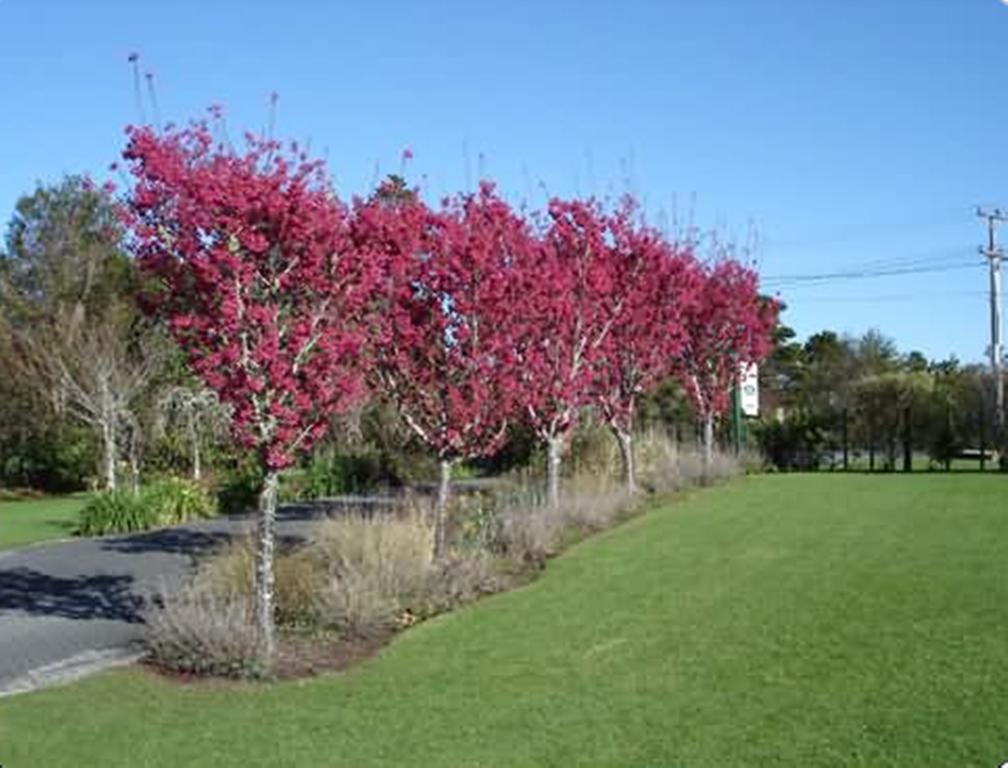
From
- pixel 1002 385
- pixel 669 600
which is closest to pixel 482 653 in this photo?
Result: pixel 669 600

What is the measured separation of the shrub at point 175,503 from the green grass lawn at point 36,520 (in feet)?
4.60

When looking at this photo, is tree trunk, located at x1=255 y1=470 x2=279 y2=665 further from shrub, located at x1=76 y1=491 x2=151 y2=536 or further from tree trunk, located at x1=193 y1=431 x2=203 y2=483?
tree trunk, located at x1=193 y1=431 x2=203 y2=483

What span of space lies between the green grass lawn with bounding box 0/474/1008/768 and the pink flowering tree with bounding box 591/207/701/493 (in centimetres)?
721

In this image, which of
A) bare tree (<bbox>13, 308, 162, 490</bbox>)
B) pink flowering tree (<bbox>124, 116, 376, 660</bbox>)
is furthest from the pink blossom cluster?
bare tree (<bbox>13, 308, 162, 490</bbox>)

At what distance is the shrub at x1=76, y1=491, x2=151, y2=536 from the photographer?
64.5 ft

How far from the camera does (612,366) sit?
19047mm

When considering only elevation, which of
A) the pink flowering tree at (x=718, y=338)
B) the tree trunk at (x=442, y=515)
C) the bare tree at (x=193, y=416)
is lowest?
the tree trunk at (x=442, y=515)

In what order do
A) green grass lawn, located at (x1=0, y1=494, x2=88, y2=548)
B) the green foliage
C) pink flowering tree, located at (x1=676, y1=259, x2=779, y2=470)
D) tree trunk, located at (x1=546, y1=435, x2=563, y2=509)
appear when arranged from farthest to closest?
the green foliage < pink flowering tree, located at (x1=676, y1=259, x2=779, y2=470) < green grass lawn, located at (x1=0, y1=494, x2=88, y2=548) < tree trunk, located at (x1=546, y1=435, x2=563, y2=509)

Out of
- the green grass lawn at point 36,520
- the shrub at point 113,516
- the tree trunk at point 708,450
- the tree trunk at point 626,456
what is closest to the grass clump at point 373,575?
the tree trunk at point 626,456

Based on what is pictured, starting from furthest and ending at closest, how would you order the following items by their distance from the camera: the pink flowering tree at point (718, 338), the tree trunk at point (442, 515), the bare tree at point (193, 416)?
the bare tree at point (193, 416), the pink flowering tree at point (718, 338), the tree trunk at point (442, 515)

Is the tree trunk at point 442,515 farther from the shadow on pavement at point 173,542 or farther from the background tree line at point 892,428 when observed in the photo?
the background tree line at point 892,428

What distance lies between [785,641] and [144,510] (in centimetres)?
1470

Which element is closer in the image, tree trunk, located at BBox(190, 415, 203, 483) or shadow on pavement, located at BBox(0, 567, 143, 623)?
shadow on pavement, located at BBox(0, 567, 143, 623)

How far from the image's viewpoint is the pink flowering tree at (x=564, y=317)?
14.9 metres
